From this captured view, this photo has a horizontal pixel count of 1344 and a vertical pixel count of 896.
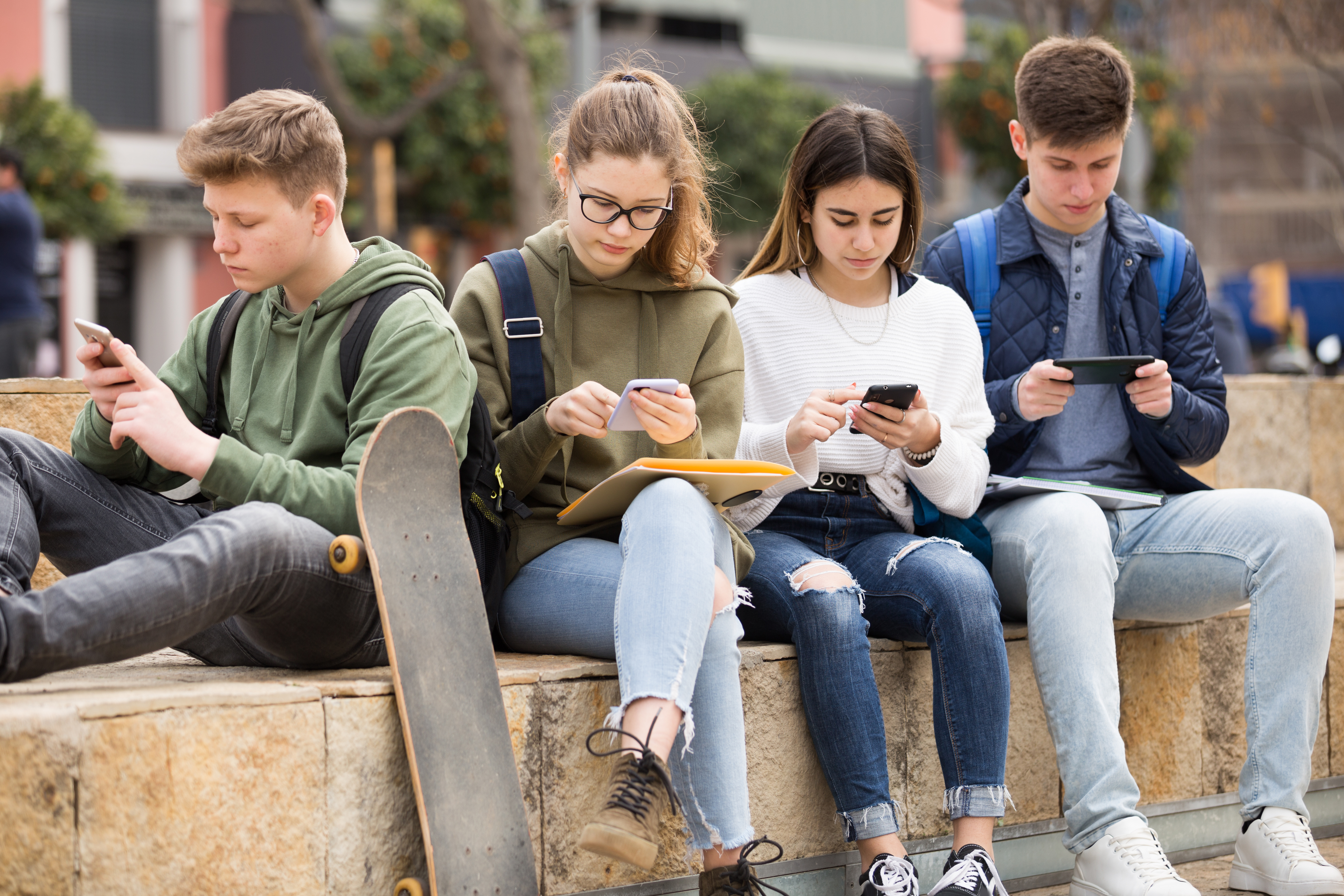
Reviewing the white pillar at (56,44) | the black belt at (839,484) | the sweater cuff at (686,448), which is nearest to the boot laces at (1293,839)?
the black belt at (839,484)

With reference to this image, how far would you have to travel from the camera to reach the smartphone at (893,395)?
3057 millimetres

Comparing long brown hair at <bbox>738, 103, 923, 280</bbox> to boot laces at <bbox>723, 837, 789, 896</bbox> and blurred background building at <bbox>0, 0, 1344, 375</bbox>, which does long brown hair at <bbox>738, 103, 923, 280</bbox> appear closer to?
boot laces at <bbox>723, 837, 789, 896</bbox>

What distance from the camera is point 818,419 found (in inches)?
121

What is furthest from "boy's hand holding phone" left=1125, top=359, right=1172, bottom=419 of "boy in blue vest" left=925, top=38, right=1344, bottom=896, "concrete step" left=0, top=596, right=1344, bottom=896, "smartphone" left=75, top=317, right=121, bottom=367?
"smartphone" left=75, top=317, right=121, bottom=367

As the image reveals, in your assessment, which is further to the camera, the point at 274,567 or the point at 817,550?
the point at 817,550

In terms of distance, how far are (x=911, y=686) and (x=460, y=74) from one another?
9.52m

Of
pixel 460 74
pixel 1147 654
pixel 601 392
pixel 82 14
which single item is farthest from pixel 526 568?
pixel 82 14

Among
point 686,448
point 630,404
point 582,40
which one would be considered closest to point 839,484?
point 686,448

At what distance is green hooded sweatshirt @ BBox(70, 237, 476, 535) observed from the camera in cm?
260

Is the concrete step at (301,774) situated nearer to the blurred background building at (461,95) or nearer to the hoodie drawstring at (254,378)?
the hoodie drawstring at (254,378)

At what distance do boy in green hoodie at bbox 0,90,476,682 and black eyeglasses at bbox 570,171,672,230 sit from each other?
348mm

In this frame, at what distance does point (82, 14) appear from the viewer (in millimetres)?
17125

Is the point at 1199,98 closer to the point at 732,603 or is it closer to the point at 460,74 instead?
the point at 460,74

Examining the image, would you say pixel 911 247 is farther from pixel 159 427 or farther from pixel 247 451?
pixel 159 427
